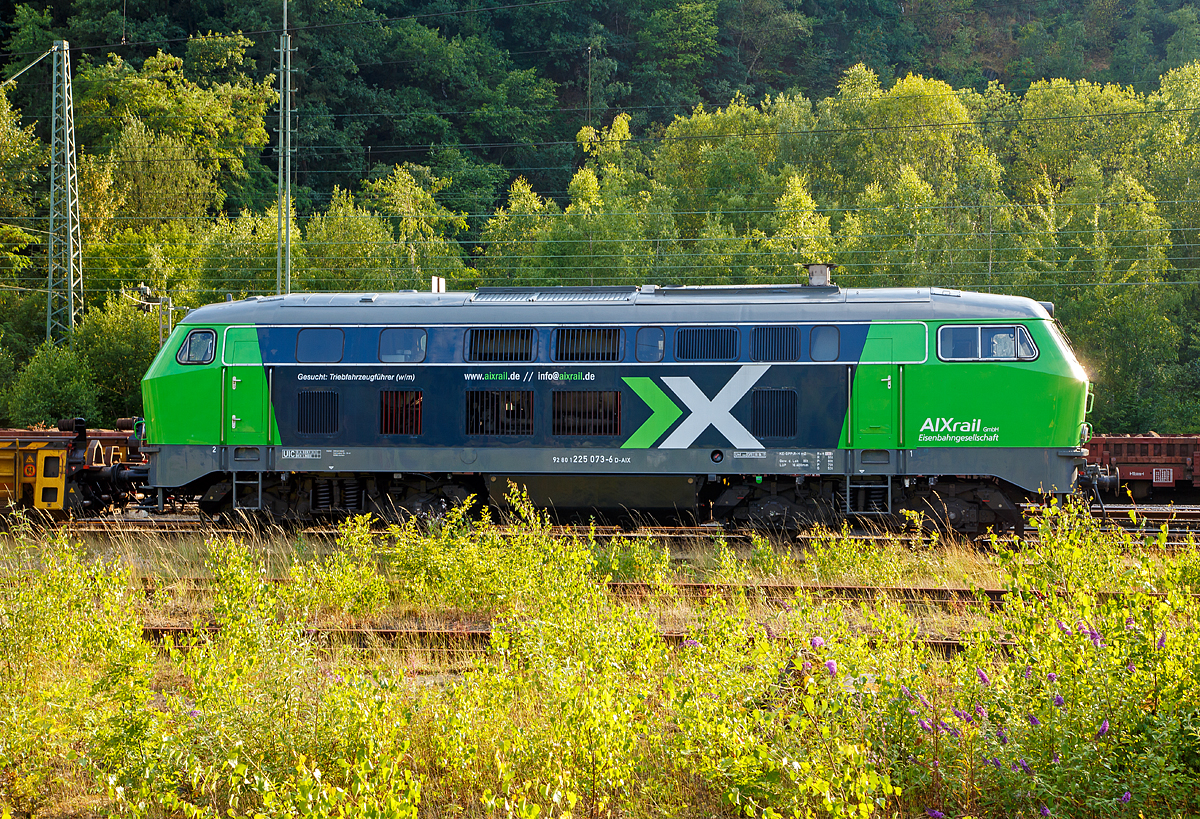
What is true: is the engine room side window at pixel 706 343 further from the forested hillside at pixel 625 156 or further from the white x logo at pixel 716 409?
the forested hillside at pixel 625 156

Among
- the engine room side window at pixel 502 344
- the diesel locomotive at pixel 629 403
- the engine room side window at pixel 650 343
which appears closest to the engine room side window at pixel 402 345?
the diesel locomotive at pixel 629 403

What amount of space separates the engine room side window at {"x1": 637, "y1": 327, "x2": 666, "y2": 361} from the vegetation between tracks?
23.9ft

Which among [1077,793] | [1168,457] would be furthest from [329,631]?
[1168,457]

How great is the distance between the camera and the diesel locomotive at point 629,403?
13852mm

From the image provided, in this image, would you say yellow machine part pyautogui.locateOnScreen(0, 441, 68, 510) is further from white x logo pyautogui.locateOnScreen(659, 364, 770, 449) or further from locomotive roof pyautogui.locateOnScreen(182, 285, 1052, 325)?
white x logo pyautogui.locateOnScreen(659, 364, 770, 449)

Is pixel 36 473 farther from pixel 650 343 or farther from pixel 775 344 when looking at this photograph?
pixel 775 344

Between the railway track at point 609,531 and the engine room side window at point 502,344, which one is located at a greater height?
the engine room side window at point 502,344

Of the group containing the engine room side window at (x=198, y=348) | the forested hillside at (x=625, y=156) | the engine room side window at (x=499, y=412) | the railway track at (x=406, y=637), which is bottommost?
the railway track at (x=406, y=637)

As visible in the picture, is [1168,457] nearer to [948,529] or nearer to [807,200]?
[948,529]

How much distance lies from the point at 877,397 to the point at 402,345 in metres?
6.98

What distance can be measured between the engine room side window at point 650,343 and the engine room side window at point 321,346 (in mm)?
4479

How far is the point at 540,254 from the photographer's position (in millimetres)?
44781

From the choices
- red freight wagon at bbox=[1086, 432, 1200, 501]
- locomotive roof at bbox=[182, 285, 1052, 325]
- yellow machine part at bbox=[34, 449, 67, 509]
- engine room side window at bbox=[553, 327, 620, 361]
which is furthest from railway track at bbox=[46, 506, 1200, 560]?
red freight wagon at bbox=[1086, 432, 1200, 501]

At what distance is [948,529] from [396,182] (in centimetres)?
4747
